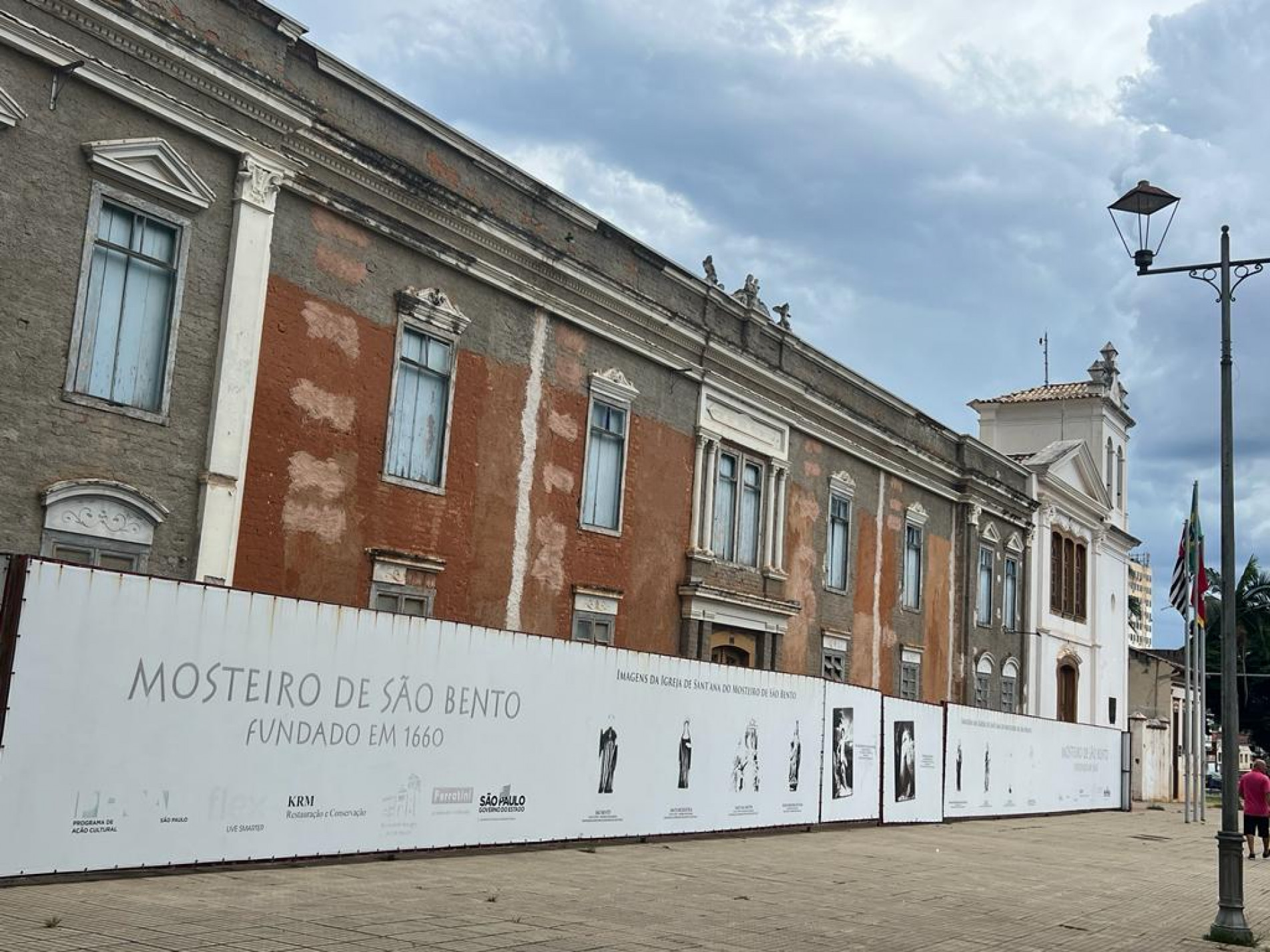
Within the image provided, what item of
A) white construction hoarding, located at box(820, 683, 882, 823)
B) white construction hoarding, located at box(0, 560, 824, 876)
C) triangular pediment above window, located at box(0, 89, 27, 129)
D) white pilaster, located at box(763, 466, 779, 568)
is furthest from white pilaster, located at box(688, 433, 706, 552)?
triangular pediment above window, located at box(0, 89, 27, 129)

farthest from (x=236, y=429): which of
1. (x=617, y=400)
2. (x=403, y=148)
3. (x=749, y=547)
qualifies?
(x=749, y=547)

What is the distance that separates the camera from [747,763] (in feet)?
61.4

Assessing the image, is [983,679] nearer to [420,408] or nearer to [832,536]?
[832,536]

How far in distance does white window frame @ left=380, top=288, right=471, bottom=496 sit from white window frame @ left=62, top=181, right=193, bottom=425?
329 centimetres

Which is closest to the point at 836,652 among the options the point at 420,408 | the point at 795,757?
the point at 795,757

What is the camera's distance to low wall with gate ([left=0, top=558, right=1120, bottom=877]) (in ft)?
33.6

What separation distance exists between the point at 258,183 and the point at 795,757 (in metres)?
11.0

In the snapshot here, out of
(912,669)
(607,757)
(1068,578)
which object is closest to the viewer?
(607,757)

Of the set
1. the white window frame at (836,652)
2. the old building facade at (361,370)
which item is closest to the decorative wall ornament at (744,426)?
the old building facade at (361,370)

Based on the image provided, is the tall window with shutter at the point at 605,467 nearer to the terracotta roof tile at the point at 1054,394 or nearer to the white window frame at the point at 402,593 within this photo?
the white window frame at the point at 402,593

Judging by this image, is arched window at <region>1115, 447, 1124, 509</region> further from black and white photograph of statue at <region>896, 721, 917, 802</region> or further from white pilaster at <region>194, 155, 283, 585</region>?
white pilaster at <region>194, 155, 283, 585</region>

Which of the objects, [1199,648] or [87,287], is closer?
[87,287]

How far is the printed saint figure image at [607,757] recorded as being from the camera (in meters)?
15.9

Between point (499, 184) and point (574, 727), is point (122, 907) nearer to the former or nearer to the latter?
point (574, 727)
